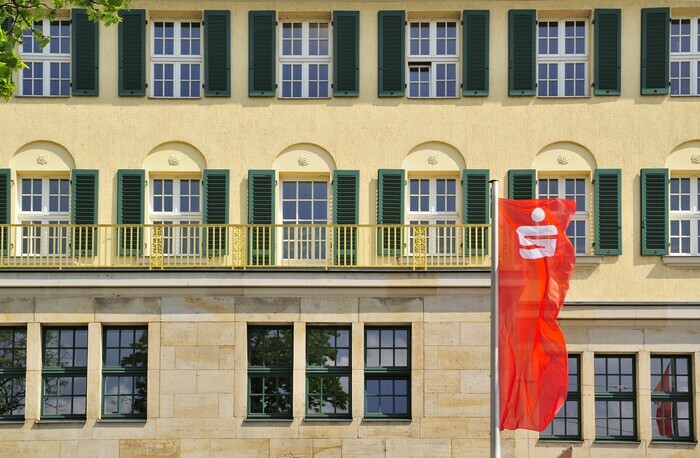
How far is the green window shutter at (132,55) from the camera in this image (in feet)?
84.8

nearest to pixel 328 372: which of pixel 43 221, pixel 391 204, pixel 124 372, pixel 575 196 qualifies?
pixel 391 204

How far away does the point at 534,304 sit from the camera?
1856 cm

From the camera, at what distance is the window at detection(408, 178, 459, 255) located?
25.6m

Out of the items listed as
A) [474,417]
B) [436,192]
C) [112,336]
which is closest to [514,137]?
[436,192]

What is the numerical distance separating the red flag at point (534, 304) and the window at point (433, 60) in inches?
311

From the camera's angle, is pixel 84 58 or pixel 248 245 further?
pixel 84 58

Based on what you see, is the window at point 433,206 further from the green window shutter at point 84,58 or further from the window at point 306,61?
the green window shutter at point 84,58

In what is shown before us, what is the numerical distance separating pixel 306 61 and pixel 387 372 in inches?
256

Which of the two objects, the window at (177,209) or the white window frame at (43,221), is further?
the window at (177,209)

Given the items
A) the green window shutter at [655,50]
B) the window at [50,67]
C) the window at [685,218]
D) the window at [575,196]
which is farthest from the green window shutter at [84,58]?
the window at [685,218]

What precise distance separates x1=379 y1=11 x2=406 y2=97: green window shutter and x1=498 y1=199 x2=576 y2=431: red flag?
25.3 ft

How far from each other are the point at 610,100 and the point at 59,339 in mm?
11717

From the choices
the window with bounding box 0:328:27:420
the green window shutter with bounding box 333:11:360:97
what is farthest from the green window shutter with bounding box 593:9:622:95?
the window with bounding box 0:328:27:420

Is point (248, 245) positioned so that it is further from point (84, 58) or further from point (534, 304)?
point (534, 304)
